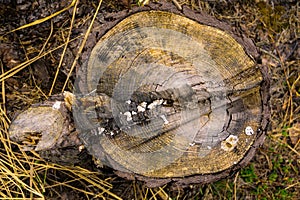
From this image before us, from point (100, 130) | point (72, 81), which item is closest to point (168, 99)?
point (100, 130)

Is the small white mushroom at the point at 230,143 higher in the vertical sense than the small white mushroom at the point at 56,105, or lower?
lower

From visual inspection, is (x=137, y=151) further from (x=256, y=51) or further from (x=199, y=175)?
(x=256, y=51)

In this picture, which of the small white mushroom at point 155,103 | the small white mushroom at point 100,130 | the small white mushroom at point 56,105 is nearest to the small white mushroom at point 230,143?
the small white mushroom at point 155,103

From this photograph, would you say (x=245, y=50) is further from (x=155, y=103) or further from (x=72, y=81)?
(x=72, y=81)

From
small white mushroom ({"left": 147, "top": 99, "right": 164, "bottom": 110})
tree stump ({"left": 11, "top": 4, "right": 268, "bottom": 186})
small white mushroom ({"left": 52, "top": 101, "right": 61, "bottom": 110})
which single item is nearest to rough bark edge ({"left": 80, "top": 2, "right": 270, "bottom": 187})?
tree stump ({"left": 11, "top": 4, "right": 268, "bottom": 186})

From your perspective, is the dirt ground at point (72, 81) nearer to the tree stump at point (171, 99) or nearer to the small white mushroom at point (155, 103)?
the tree stump at point (171, 99)

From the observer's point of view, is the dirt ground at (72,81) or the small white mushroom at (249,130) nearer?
the small white mushroom at (249,130)

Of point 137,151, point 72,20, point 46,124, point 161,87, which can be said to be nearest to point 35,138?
point 46,124

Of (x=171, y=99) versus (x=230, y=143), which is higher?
(x=171, y=99)
